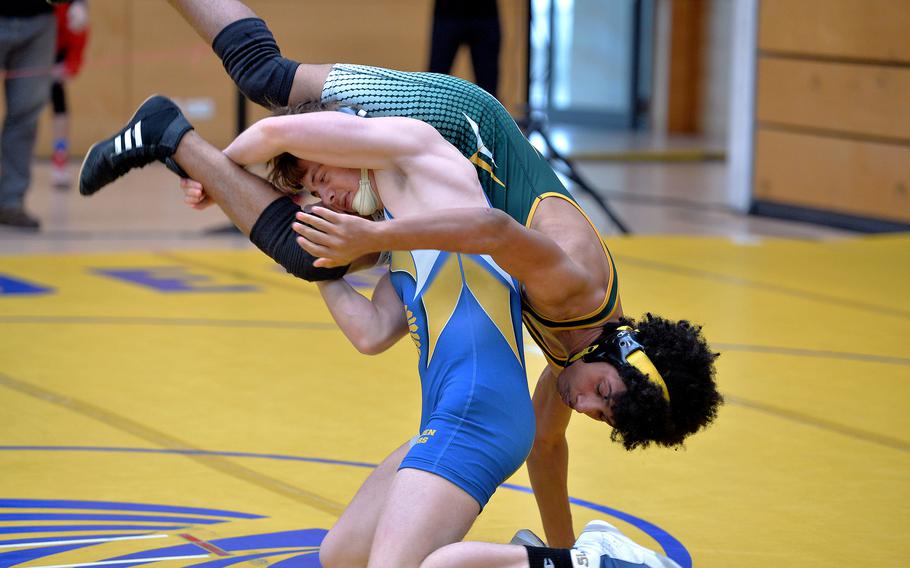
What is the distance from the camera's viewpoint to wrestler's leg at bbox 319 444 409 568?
2.87 meters

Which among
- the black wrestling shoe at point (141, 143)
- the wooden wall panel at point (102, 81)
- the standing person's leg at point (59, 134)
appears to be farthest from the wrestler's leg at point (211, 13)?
the wooden wall panel at point (102, 81)

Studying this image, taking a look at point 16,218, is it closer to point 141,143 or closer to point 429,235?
point 141,143

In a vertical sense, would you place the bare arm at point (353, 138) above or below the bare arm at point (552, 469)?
above

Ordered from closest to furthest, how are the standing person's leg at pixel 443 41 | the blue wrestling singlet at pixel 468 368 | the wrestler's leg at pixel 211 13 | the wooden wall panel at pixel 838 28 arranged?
the blue wrestling singlet at pixel 468 368 → the wrestler's leg at pixel 211 13 → the wooden wall panel at pixel 838 28 → the standing person's leg at pixel 443 41

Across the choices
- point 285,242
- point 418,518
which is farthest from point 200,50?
point 418,518

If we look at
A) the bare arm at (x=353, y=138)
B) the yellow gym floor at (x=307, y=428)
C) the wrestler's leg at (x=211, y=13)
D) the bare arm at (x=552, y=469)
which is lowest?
the yellow gym floor at (x=307, y=428)

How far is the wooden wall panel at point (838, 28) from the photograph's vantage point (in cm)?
848

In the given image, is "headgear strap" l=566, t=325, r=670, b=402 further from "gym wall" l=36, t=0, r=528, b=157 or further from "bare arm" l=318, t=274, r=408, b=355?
"gym wall" l=36, t=0, r=528, b=157

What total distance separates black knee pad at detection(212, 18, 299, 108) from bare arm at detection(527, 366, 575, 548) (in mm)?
904

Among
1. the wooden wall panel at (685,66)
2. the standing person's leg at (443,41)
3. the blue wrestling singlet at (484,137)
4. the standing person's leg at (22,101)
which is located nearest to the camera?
the blue wrestling singlet at (484,137)

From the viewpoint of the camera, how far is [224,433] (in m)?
4.19

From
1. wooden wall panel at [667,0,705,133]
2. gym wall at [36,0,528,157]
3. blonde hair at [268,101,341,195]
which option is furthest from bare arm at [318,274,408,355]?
wooden wall panel at [667,0,705,133]

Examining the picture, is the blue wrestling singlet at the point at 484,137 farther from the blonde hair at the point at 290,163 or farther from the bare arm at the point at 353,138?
the bare arm at the point at 353,138

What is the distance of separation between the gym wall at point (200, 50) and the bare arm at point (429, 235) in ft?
29.4
